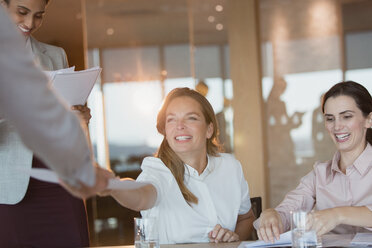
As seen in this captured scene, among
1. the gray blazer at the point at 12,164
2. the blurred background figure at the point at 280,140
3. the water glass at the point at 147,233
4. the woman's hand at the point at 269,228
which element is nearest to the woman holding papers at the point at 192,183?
the woman's hand at the point at 269,228

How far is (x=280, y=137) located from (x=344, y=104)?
270cm

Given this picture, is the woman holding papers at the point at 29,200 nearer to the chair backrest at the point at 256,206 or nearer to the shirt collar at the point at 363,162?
the chair backrest at the point at 256,206

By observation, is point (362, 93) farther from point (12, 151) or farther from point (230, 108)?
point (230, 108)

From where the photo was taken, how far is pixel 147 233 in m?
1.62

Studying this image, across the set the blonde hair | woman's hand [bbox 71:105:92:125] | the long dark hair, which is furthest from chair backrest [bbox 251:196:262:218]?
woman's hand [bbox 71:105:92:125]

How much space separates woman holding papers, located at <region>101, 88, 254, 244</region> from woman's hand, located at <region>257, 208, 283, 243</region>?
0.46ft

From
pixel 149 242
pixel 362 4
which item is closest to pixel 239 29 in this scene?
pixel 362 4

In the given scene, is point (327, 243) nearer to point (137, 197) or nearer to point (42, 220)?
point (137, 197)

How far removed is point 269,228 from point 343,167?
648mm

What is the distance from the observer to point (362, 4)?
16.7 ft

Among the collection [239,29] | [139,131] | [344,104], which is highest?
[239,29]

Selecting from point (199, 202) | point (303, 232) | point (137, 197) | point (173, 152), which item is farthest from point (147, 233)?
→ point (173, 152)

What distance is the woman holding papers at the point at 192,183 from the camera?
209 centimetres

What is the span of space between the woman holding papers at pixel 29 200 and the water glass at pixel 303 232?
104 cm
